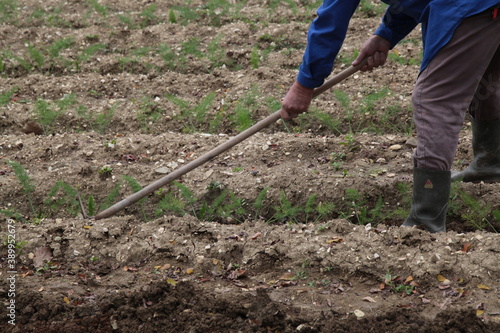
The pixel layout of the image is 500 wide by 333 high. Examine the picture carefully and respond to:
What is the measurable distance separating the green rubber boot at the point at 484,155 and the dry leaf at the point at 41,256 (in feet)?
9.02

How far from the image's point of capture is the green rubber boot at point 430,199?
3.46 meters

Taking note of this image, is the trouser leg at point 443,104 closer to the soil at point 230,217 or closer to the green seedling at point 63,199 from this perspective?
the soil at point 230,217

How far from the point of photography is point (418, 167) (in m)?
3.50

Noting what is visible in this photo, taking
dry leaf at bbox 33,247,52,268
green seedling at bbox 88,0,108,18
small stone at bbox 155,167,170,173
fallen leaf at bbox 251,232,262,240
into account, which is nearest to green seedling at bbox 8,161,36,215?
dry leaf at bbox 33,247,52,268

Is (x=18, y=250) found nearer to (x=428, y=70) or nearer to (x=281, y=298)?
(x=281, y=298)

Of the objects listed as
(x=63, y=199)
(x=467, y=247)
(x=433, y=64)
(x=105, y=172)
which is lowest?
(x=63, y=199)

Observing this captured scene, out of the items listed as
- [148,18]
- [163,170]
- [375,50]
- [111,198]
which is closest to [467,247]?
[375,50]

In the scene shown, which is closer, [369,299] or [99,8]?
[369,299]

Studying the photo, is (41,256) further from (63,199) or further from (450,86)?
(450,86)

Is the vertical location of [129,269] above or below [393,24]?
below

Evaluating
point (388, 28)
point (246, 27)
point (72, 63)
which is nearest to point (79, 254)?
point (388, 28)

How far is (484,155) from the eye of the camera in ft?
13.9

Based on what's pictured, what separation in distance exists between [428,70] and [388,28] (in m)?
0.61

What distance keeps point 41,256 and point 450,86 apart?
2.58 meters
